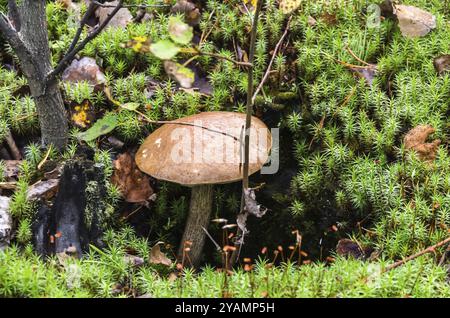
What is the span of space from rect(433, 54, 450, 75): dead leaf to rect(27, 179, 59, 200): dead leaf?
2.53m

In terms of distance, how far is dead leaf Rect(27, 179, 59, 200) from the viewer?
3.09 m

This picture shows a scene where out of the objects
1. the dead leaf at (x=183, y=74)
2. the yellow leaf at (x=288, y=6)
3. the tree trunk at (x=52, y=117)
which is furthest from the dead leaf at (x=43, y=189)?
the yellow leaf at (x=288, y=6)

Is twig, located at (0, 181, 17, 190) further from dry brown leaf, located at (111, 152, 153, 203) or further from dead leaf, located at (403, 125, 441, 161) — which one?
dead leaf, located at (403, 125, 441, 161)

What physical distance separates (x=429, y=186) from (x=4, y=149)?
2.57 metres

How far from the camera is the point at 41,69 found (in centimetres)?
316

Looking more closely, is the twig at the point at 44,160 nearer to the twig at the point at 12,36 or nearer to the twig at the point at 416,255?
the twig at the point at 12,36

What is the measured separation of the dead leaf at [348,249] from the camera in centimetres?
307

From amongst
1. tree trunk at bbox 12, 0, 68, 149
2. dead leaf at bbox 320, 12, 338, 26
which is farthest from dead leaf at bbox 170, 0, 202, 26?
tree trunk at bbox 12, 0, 68, 149

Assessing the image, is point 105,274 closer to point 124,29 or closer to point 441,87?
point 124,29

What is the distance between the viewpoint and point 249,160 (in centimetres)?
294

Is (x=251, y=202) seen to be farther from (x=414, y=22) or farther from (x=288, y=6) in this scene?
(x=414, y=22)

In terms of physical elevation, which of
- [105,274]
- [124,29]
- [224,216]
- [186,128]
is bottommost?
[224,216]
